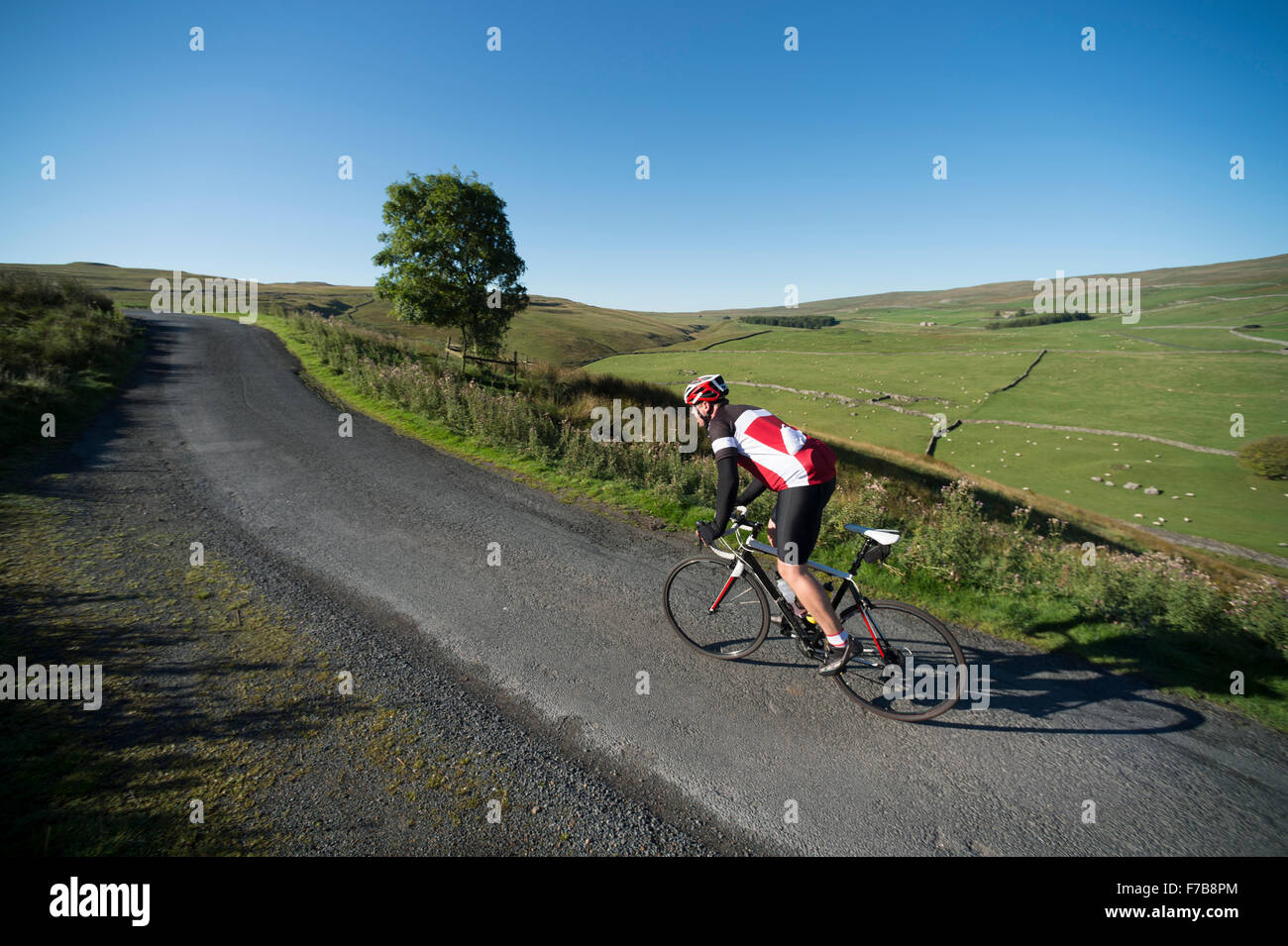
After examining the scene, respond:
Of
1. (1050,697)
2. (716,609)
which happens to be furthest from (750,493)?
(1050,697)

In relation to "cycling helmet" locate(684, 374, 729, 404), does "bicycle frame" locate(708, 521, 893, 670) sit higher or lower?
lower

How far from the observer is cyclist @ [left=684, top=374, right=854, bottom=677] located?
4527 millimetres

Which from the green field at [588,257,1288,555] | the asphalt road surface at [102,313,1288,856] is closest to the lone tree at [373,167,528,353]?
the asphalt road surface at [102,313,1288,856]

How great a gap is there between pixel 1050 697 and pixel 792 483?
3.10 metres

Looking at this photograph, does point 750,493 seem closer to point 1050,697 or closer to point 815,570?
point 815,570

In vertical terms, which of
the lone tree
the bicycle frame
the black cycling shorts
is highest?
the lone tree

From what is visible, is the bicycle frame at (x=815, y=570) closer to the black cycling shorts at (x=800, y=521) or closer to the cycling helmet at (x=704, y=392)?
the black cycling shorts at (x=800, y=521)

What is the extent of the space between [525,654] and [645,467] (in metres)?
6.07

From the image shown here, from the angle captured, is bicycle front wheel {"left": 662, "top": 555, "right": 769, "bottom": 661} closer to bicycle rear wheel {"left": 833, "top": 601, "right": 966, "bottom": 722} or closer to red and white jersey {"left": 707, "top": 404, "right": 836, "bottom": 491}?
bicycle rear wheel {"left": 833, "top": 601, "right": 966, "bottom": 722}

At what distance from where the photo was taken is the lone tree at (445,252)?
22.5 metres

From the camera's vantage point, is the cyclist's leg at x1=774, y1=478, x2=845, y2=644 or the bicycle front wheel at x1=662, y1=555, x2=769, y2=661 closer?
the cyclist's leg at x1=774, y1=478, x2=845, y2=644

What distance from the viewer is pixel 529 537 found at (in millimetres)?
8062
